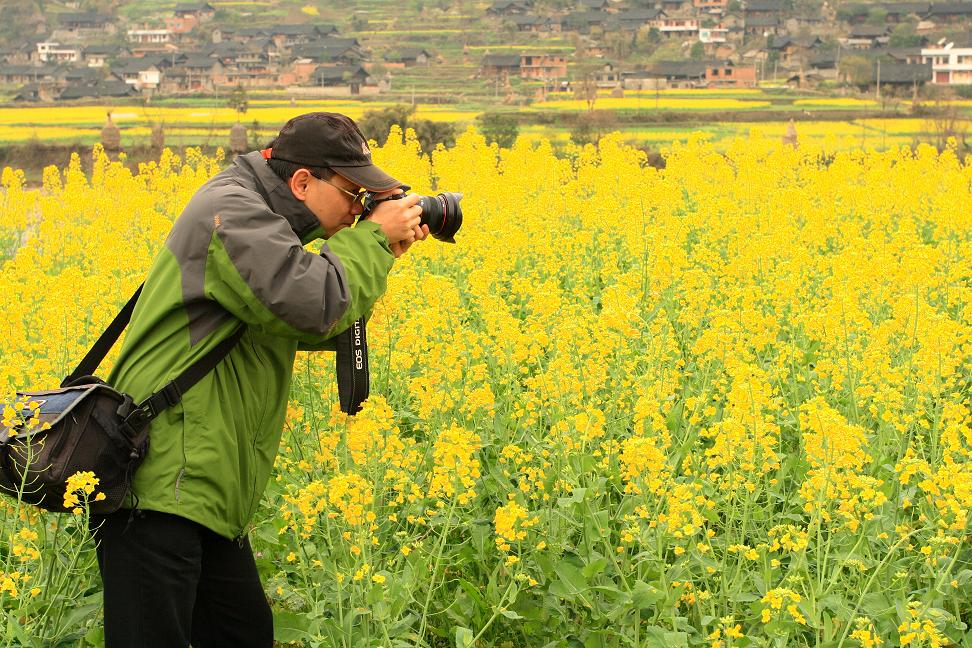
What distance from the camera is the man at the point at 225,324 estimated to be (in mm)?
2688

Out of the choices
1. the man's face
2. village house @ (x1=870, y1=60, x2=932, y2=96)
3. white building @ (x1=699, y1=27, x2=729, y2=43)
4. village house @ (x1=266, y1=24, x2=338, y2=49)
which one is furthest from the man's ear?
white building @ (x1=699, y1=27, x2=729, y2=43)

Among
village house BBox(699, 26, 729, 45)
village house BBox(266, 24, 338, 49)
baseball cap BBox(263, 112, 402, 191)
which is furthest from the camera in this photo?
village house BBox(699, 26, 729, 45)

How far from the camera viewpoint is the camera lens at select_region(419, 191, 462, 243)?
313cm

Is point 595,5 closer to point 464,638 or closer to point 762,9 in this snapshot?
point 762,9

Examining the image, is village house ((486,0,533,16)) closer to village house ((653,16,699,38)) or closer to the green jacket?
village house ((653,16,699,38))

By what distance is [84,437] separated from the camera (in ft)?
8.79

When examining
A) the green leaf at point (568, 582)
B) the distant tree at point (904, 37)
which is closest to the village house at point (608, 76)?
the distant tree at point (904, 37)

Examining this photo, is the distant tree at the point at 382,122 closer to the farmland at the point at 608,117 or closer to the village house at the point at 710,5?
the farmland at the point at 608,117

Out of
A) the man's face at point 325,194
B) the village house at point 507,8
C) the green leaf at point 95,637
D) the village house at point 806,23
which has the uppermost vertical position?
the village house at point 507,8

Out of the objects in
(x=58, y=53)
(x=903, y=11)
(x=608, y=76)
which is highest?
(x=903, y=11)

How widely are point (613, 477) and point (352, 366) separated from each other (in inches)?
45.4

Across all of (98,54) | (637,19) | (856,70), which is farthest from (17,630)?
(637,19)

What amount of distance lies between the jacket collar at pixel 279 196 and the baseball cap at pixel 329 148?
0.06m

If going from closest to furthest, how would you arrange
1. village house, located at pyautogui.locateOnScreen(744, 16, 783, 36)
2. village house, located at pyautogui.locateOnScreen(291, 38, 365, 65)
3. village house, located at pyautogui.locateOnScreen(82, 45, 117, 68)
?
village house, located at pyautogui.locateOnScreen(291, 38, 365, 65)
village house, located at pyautogui.locateOnScreen(82, 45, 117, 68)
village house, located at pyautogui.locateOnScreen(744, 16, 783, 36)
